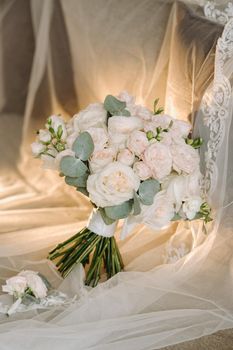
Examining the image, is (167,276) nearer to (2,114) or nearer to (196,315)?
(196,315)

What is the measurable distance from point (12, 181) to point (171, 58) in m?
0.71

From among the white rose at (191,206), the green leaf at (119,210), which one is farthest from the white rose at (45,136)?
the white rose at (191,206)

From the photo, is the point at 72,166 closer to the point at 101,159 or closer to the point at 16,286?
the point at 101,159

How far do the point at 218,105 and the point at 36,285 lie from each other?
553 mm

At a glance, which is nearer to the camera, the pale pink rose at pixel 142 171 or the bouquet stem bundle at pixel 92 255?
the pale pink rose at pixel 142 171

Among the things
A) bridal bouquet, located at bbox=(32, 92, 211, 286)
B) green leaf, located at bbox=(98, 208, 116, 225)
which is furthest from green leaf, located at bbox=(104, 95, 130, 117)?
green leaf, located at bbox=(98, 208, 116, 225)

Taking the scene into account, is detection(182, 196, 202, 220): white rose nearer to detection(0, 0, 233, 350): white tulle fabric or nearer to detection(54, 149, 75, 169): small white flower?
detection(0, 0, 233, 350): white tulle fabric

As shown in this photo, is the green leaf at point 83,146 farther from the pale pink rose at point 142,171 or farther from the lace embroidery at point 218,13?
the lace embroidery at point 218,13

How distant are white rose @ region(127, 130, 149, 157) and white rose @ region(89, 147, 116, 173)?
44mm

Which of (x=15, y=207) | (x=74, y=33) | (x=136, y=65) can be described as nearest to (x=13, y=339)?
(x=15, y=207)

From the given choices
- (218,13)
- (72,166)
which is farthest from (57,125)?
(218,13)

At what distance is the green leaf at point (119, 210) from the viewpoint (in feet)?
4.14

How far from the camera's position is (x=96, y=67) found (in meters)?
1.79

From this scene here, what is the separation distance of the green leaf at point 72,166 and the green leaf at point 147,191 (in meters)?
0.13
